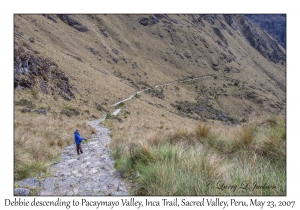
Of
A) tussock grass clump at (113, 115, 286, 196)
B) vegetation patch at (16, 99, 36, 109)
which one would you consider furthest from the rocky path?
vegetation patch at (16, 99, 36, 109)

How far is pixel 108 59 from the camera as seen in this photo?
218 feet

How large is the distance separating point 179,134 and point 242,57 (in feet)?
402

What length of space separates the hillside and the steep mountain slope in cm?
24

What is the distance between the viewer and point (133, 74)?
2606 inches

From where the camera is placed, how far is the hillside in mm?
20820

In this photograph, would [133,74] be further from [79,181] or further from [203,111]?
[79,181]

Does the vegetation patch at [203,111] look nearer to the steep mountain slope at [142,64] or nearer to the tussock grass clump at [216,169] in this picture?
the steep mountain slope at [142,64]

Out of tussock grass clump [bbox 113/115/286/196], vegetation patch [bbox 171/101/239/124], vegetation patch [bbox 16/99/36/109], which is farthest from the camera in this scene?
vegetation patch [bbox 171/101/239/124]

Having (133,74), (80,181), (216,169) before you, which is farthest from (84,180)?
(133,74)

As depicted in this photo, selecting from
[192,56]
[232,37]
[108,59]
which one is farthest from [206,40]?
[108,59]

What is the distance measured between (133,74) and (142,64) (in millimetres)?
10628

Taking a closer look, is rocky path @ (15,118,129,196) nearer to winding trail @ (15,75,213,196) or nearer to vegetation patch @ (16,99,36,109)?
winding trail @ (15,75,213,196)

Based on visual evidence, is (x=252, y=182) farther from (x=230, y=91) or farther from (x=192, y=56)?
(x=192, y=56)

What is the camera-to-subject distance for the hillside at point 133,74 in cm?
2082
